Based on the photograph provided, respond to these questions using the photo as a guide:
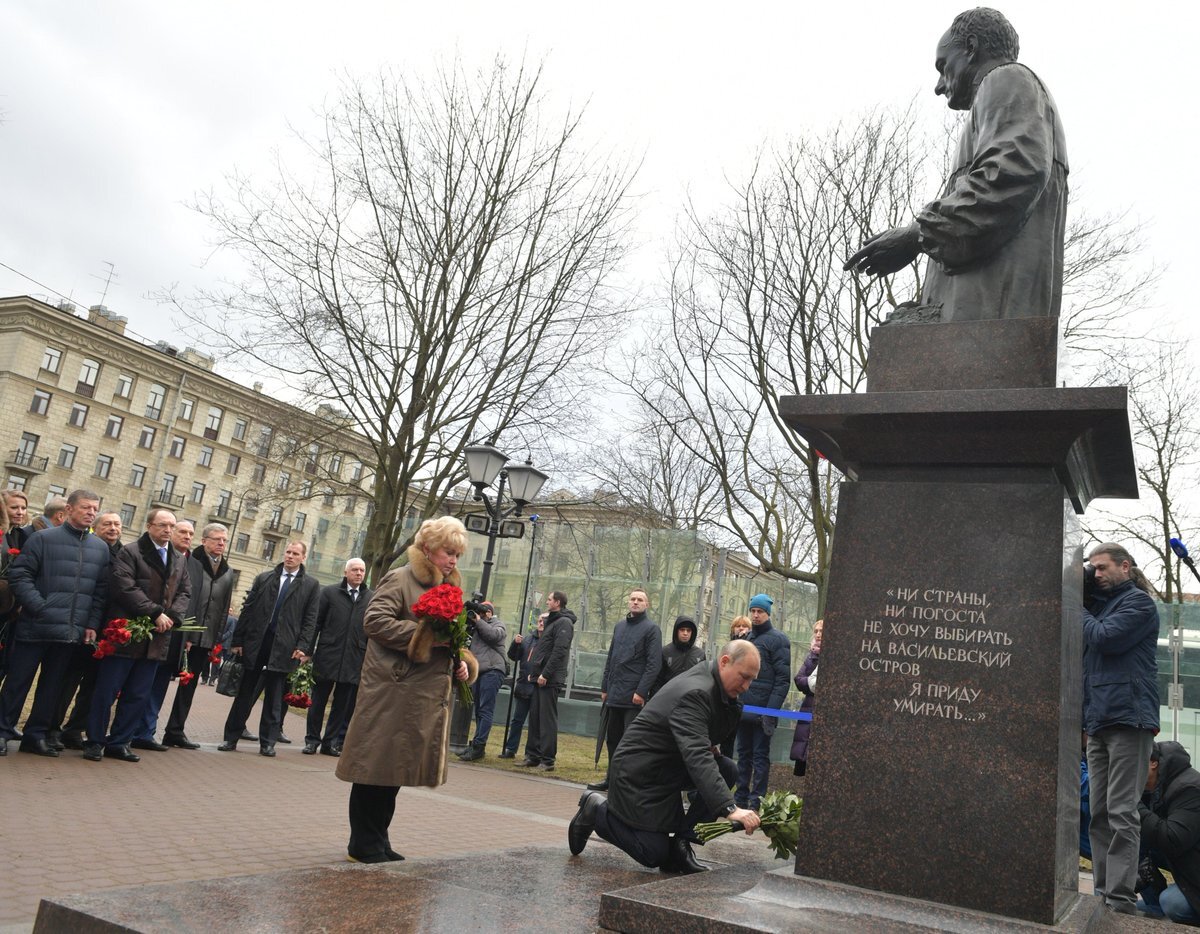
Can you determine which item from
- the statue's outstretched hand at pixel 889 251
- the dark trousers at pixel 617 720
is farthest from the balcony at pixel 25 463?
the statue's outstretched hand at pixel 889 251

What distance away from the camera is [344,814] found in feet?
24.8

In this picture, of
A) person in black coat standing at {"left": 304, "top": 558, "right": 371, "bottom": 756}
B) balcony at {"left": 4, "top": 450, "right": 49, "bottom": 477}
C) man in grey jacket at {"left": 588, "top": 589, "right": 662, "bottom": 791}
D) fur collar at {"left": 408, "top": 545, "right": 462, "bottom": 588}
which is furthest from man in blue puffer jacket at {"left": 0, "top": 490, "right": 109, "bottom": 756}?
balcony at {"left": 4, "top": 450, "right": 49, "bottom": 477}

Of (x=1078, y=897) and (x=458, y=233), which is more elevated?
(x=458, y=233)

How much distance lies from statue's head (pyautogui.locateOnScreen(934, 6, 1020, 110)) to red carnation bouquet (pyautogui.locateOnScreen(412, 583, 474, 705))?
379cm

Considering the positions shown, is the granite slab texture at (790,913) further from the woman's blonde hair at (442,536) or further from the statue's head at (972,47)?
the statue's head at (972,47)

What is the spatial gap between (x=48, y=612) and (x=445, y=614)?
5099 millimetres

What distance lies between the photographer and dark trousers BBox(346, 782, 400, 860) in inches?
205

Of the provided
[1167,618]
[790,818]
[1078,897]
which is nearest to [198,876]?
[790,818]

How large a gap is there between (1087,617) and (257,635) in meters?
8.35

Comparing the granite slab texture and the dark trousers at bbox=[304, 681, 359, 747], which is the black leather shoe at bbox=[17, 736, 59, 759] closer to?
the dark trousers at bbox=[304, 681, 359, 747]

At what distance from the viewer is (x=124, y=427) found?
61.2 metres

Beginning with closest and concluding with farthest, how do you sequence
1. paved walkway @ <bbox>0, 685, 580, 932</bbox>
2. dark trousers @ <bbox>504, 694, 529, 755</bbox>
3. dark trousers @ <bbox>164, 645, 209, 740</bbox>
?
1. paved walkway @ <bbox>0, 685, 580, 932</bbox>
2. dark trousers @ <bbox>164, 645, 209, 740</bbox>
3. dark trousers @ <bbox>504, 694, 529, 755</bbox>

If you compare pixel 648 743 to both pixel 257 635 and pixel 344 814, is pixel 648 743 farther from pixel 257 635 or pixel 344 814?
pixel 257 635

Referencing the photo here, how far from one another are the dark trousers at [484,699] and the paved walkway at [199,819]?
1.99m
